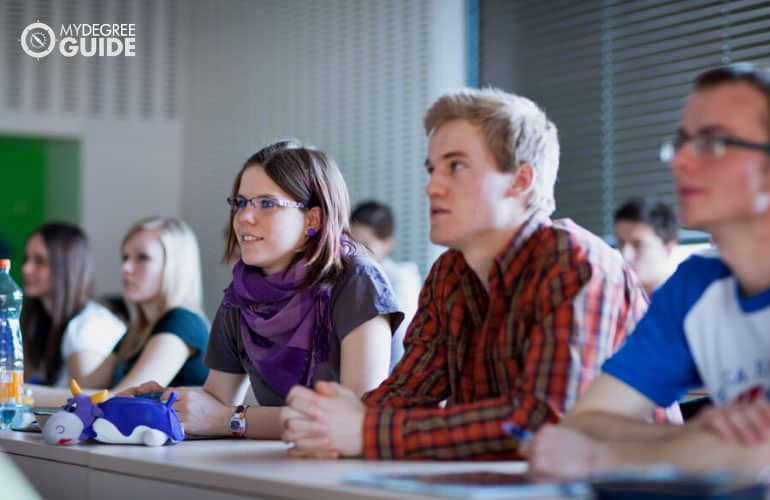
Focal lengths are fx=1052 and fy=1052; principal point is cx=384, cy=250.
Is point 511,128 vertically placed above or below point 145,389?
above

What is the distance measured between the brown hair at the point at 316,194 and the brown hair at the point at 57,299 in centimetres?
197

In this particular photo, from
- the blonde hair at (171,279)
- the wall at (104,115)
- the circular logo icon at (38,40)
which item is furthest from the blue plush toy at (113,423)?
the circular logo icon at (38,40)

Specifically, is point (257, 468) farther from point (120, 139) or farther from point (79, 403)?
point (120, 139)

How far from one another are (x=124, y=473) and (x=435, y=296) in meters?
0.71

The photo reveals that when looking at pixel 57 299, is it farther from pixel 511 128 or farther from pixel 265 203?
pixel 511 128

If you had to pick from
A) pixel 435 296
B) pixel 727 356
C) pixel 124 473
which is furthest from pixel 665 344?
pixel 124 473

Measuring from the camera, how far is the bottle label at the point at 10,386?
252cm

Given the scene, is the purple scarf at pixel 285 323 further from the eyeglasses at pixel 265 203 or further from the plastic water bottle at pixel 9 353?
the plastic water bottle at pixel 9 353

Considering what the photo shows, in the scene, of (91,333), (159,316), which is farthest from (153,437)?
(91,333)

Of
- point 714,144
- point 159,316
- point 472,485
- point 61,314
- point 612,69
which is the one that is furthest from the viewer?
point 612,69

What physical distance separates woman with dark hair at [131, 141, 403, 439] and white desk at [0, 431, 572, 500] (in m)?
0.39

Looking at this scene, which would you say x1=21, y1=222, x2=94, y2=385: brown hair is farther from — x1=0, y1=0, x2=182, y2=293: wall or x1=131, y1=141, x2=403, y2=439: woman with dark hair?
x1=0, y1=0, x2=182, y2=293: wall

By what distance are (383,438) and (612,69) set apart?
3.83 m

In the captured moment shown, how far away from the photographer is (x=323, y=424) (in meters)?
1.74
